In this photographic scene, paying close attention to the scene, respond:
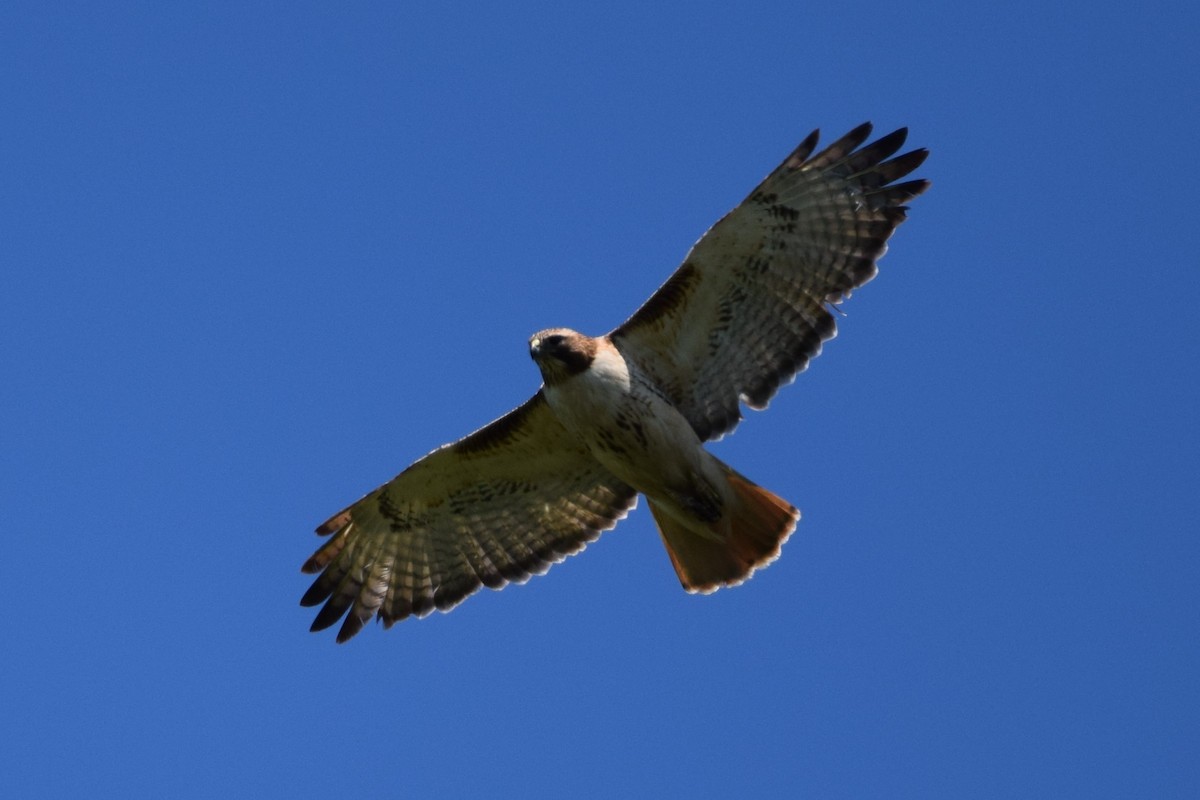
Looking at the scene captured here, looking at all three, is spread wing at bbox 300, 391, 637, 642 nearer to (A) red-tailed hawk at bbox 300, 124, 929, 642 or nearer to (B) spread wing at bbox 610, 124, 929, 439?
(A) red-tailed hawk at bbox 300, 124, 929, 642

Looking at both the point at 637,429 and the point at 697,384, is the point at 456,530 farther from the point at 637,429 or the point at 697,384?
the point at 697,384

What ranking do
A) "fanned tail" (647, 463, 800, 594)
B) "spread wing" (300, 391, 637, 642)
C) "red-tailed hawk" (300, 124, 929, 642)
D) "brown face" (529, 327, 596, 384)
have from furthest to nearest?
"spread wing" (300, 391, 637, 642) → "fanned tail" (647, 463, 800, 594) → "red-tailed hawk" (300, 124, 929, 642) → "brown face" (529, 327, 596, 384)

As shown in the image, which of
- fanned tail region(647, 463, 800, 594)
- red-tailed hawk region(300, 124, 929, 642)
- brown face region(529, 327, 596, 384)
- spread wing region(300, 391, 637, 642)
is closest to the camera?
brown face region(529, 327, 596, 384)

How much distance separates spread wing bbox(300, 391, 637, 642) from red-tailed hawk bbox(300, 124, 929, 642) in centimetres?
2

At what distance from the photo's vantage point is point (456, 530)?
13.1 m

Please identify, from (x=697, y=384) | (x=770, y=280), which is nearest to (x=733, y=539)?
(x=697, y=384)

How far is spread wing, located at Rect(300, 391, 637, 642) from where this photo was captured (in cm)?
1274

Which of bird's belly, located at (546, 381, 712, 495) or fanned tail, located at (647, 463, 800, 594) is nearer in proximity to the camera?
bird's belly, located at (546, 381, 712, 495)

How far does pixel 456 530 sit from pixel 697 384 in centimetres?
223

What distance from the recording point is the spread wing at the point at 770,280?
11688 mm

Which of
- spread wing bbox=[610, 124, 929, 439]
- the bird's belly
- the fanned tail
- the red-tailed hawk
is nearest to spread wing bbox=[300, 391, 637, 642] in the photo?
the red-tailed hawk

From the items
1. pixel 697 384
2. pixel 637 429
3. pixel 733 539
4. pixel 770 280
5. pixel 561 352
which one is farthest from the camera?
pixel 733 539

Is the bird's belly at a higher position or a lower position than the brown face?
lower

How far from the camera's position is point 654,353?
1202 centimetres
